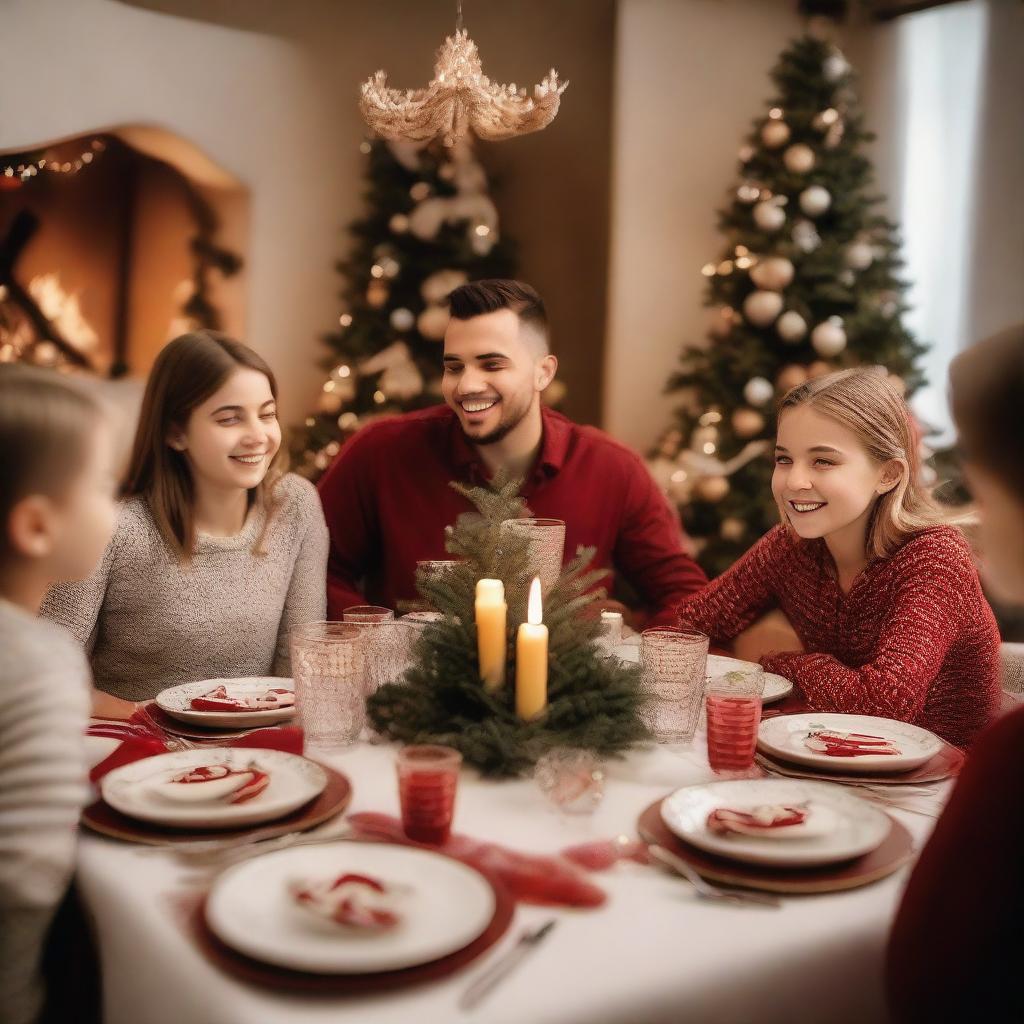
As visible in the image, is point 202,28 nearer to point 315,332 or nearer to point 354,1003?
point 315,332

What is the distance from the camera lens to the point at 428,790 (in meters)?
1.15

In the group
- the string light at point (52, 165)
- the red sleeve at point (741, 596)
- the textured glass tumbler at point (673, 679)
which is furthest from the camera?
the string light at point (52, 165)

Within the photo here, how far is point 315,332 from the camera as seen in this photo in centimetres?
562

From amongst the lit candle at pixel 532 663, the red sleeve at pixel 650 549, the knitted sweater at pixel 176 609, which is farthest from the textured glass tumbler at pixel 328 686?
the red sleeve at pixel 650 549

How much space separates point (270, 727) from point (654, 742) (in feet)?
1.91

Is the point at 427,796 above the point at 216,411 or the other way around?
the other way around

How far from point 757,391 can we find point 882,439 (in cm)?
245

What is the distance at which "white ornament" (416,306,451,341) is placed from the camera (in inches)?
196

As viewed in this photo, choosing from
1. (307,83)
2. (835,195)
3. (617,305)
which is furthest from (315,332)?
(835,195)

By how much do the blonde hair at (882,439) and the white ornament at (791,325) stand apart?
2.33 meters

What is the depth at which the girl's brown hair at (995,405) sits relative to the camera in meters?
0.97

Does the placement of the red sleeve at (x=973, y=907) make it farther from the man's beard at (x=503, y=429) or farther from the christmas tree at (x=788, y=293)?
the christmas tree at (x=788, y=293)

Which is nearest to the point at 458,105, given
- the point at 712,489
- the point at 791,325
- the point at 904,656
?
the point at 791,325

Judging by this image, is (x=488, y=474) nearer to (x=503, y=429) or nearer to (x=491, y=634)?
(x=503, y=429)
